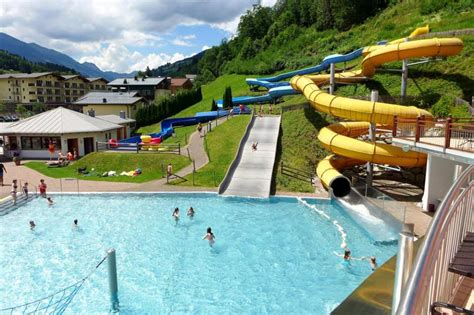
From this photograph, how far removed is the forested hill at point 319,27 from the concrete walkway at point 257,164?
62.5 feet

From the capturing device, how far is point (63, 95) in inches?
3942

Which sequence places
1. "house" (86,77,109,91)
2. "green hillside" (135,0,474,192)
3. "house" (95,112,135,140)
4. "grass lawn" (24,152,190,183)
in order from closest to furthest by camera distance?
"green hillside" (135,0,474,192), "grass lawn" (24,152,190,183), "house" (95,112,135,140), "house" (86,77,109,91)

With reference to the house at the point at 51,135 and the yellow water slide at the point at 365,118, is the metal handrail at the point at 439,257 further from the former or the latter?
the house at the point at 51,135

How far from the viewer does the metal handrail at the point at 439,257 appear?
183cm

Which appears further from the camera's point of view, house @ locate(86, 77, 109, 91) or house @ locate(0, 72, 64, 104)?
house @ locate(86, 77, 109, 91)

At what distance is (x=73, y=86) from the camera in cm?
10269

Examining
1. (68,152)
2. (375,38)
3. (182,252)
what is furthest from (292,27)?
(182,252)

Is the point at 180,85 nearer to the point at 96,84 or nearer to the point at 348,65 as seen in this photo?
the point at 96,84

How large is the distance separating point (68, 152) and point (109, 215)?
16.4 m

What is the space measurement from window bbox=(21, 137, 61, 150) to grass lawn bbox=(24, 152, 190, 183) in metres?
4.12

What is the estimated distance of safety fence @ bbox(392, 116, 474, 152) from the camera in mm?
13000

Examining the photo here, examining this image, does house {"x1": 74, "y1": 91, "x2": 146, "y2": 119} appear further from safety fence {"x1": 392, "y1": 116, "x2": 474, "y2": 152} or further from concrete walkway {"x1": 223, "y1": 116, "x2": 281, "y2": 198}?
safety fence {"x1": 392, "y1": 116, "x2": 474, "y2": 152}

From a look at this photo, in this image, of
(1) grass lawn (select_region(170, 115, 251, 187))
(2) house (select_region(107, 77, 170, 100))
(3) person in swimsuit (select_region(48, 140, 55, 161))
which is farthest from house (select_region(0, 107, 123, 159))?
(2) house (select_region(107, 77, 170, 100))

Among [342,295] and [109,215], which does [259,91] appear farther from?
[342,295]
